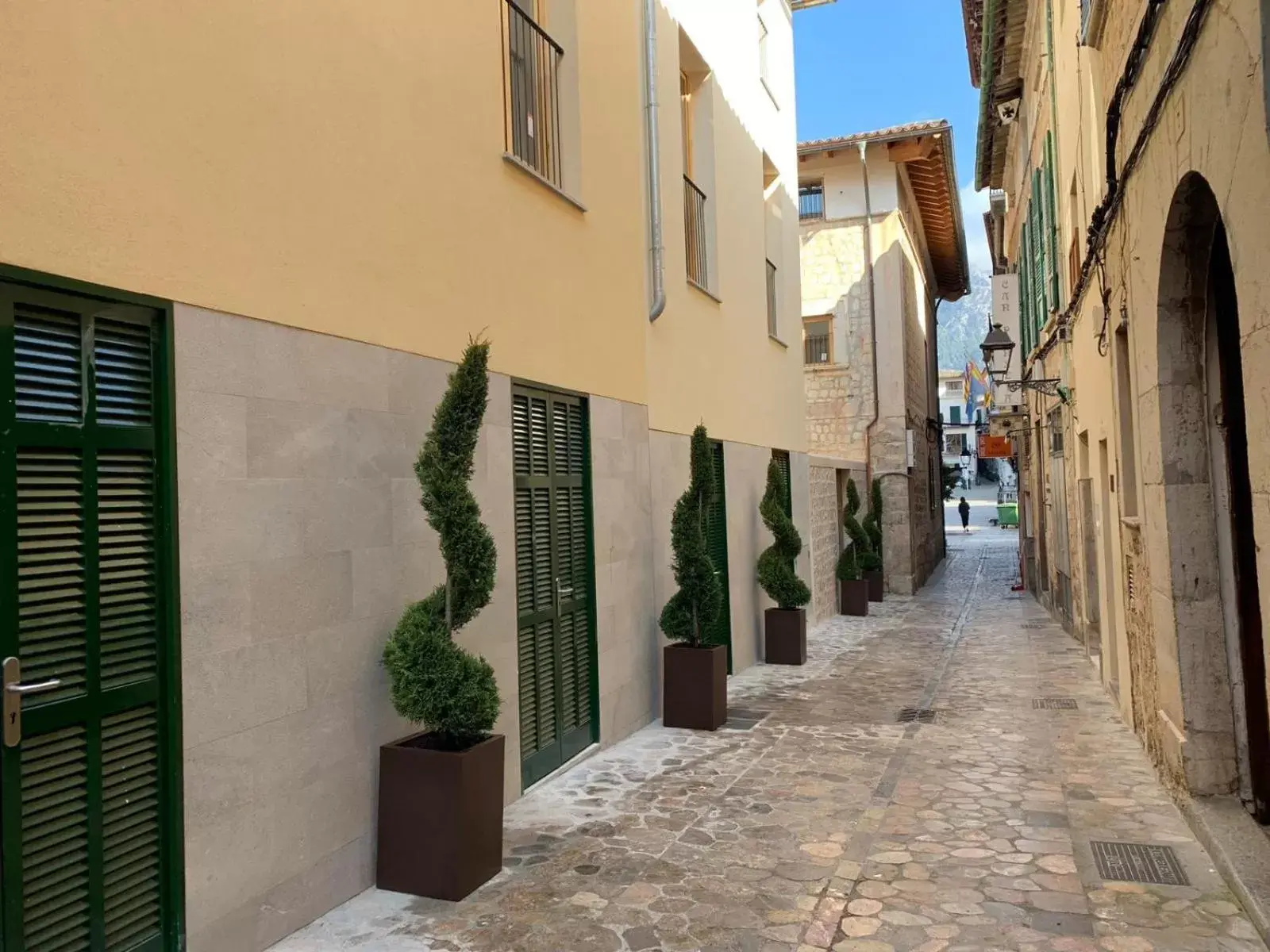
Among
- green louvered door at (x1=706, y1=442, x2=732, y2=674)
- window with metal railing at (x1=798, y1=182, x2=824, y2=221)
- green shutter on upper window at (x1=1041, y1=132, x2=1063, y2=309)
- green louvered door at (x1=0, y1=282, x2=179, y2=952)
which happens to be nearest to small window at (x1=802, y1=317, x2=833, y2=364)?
window with metal railing at (x1=798, y1=182, x2=824, y2=221)

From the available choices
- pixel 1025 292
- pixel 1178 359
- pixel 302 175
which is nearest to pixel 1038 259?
pixel 1025 292

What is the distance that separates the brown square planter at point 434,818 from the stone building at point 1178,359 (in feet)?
10.8

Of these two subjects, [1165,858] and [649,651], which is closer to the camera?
[1165,858]

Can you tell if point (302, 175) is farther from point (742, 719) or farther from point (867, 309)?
point (867, 309)

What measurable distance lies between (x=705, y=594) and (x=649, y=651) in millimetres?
748

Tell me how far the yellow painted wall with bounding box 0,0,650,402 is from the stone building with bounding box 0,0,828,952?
15 mm

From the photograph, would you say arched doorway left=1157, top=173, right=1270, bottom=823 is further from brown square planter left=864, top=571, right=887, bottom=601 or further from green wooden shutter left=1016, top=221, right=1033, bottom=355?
brown square planter left=864, top=571, right=887, bottom=601

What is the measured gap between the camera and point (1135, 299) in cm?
586

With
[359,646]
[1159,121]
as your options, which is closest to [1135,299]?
[1159,121]

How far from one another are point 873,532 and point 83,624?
14914 mm

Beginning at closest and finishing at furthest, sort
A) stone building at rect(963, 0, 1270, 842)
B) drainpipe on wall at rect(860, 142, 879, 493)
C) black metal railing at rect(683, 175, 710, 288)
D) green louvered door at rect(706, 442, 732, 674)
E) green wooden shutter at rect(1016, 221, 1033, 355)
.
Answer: stone building at rect(963, 0, 1270, 842), black metal railing at rect(683, 175, 710, 288), green louvered door at rect(706, 442, 732, 674), green wooden shutter at rect(1016, 221, 1033, 355), drainpipe on wall at rect(860, 142, 879, 493)

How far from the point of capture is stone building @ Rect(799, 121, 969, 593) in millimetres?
18141

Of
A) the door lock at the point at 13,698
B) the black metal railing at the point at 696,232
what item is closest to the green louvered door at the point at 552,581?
the door lock at the point at 13,698

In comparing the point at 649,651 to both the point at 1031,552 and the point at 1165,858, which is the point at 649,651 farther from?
the point at 1031,552
